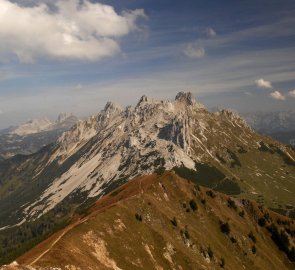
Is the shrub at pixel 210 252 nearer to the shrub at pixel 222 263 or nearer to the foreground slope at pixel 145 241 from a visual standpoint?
the foreground slope at pixel 145 241

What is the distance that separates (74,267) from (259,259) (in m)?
131

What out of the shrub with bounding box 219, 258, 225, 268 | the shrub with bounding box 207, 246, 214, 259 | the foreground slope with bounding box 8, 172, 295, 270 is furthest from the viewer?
the shrub with bounding box 219, 258, 225, 268

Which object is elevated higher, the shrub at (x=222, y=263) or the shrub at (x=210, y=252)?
the shrub at (x=210, y=252)

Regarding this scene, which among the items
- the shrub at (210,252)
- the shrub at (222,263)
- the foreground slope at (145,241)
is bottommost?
the shrub at (222,263)

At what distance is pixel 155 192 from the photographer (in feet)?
643

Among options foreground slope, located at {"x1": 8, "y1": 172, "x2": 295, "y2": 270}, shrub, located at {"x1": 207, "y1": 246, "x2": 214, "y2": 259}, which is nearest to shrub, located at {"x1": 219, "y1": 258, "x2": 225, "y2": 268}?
foreground slope, located at {"x1": 8, "y1": 172, "x2": 295, "y2": 270}

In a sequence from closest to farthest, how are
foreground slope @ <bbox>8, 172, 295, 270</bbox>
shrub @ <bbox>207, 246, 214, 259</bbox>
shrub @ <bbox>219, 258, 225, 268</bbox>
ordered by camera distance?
foreground slope @ <bbox>8, 172, 295, 270</bbox>, shrub @ <bbox>207, 246, 214, 259</bbox>, shrub @ <bbox>219, 258, 225, 268</bbox>

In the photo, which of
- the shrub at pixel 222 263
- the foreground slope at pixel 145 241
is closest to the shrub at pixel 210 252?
the foreground slope at pixel 145 241

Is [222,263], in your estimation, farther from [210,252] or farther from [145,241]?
[145,241]

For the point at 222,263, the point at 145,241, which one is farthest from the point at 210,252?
the point at 145,241

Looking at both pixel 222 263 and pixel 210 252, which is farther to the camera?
pixel 222 263

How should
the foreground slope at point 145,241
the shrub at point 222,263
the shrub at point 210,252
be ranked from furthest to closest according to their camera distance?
1. the shrub at point 222,263
2. the shrub at point 210,252
3. the foreground slope at point 145,241

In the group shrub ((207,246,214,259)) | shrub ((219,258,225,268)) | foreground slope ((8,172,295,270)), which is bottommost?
shrub ((219,258,225,268))

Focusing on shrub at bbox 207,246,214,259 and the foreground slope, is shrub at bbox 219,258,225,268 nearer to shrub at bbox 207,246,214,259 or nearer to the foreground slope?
the foreground slope
